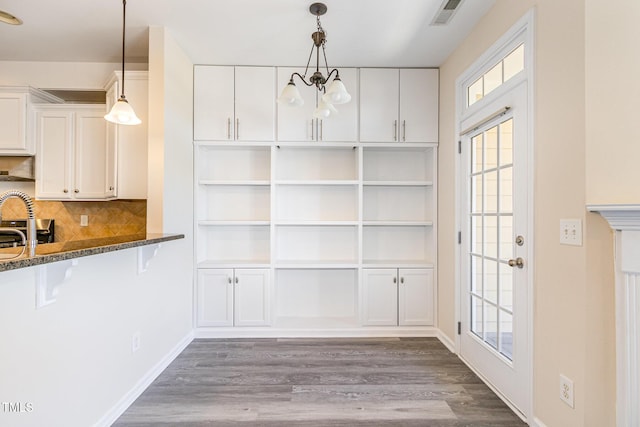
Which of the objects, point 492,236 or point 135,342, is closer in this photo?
point 135,342

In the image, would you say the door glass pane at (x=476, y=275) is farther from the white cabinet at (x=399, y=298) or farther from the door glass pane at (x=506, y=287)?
the white cabinet at (x=399, y=298)

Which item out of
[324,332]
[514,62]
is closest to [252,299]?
[324,332]

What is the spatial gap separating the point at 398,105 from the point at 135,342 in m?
3.08

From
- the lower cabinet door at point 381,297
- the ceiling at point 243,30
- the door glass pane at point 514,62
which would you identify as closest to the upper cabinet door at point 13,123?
the ceiling at point 243,30

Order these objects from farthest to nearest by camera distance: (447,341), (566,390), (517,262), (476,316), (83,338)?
(447,341) < (476,316) < (517,262) < (83,338) < (566,390)

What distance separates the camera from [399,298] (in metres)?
3.25

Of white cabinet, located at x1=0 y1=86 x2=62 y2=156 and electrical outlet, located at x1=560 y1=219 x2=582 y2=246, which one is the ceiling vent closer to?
electrical outlet, located at x1=560 y1=219 x2=582 y2=246

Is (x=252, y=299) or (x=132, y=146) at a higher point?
(x=132, y=146)

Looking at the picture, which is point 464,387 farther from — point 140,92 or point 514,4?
point 140,92

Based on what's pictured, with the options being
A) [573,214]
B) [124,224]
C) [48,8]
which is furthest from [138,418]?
[48,8]

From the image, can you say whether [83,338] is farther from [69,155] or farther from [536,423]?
[536,423]

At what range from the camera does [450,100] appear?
300 centimetres

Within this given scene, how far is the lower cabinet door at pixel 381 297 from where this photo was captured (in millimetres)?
3250

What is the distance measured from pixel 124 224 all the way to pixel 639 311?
400 cm
